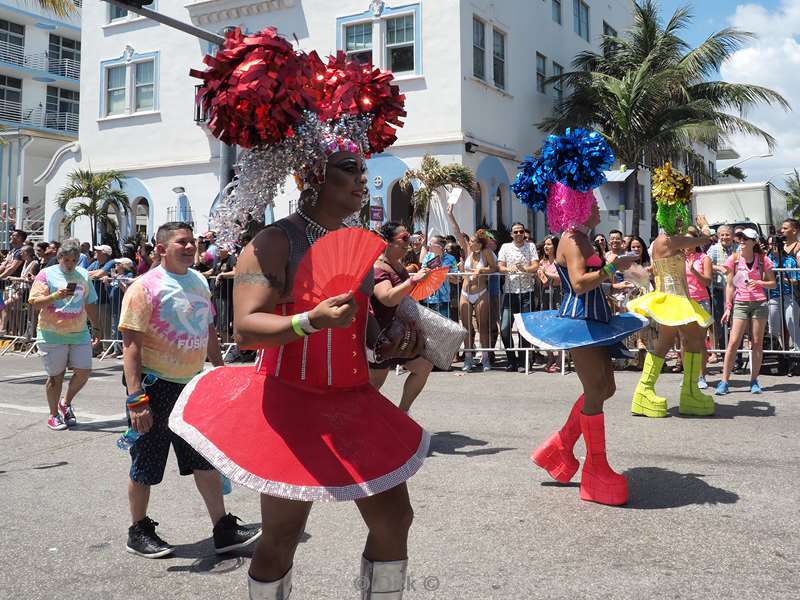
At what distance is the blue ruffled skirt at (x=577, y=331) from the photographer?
4.75 m

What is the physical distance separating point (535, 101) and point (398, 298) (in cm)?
2102

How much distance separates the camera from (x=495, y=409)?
8016 mm

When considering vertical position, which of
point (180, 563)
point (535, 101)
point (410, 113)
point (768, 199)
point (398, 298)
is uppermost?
point (535, 101)

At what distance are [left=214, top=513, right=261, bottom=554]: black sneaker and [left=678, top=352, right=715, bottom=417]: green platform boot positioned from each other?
4.96 meters

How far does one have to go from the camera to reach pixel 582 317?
16.2 ft

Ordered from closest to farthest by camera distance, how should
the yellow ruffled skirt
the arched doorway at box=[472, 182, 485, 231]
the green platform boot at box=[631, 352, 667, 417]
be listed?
the yellow ruffled skirt, the green platform boot at box=[631, 352, 667, 417], the arched doorway at box=[472, 182, 485, 231]

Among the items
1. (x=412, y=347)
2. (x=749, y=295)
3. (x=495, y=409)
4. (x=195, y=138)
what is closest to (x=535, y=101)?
(x=195, y=138)

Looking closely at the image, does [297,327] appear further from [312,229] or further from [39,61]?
[39,61]

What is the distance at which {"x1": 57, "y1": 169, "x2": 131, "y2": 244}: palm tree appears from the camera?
22.8 metres

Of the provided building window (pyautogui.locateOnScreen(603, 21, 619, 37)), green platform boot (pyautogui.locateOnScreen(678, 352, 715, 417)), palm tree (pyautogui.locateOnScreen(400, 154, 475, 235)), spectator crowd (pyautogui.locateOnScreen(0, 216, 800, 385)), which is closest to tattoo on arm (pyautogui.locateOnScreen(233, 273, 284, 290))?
green platform boot (pyautogui.locateOnScreen(678, 352, 715, 417))

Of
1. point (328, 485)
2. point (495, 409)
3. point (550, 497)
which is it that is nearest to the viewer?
point (328, 485)

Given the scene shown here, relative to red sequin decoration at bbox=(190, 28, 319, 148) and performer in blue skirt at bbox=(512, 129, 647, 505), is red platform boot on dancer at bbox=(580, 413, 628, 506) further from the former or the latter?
red sequin decoration at bbox=(190, 28, 319, 148)

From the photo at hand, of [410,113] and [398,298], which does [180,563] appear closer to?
[398,298]

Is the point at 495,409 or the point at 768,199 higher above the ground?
the point at 768,199
